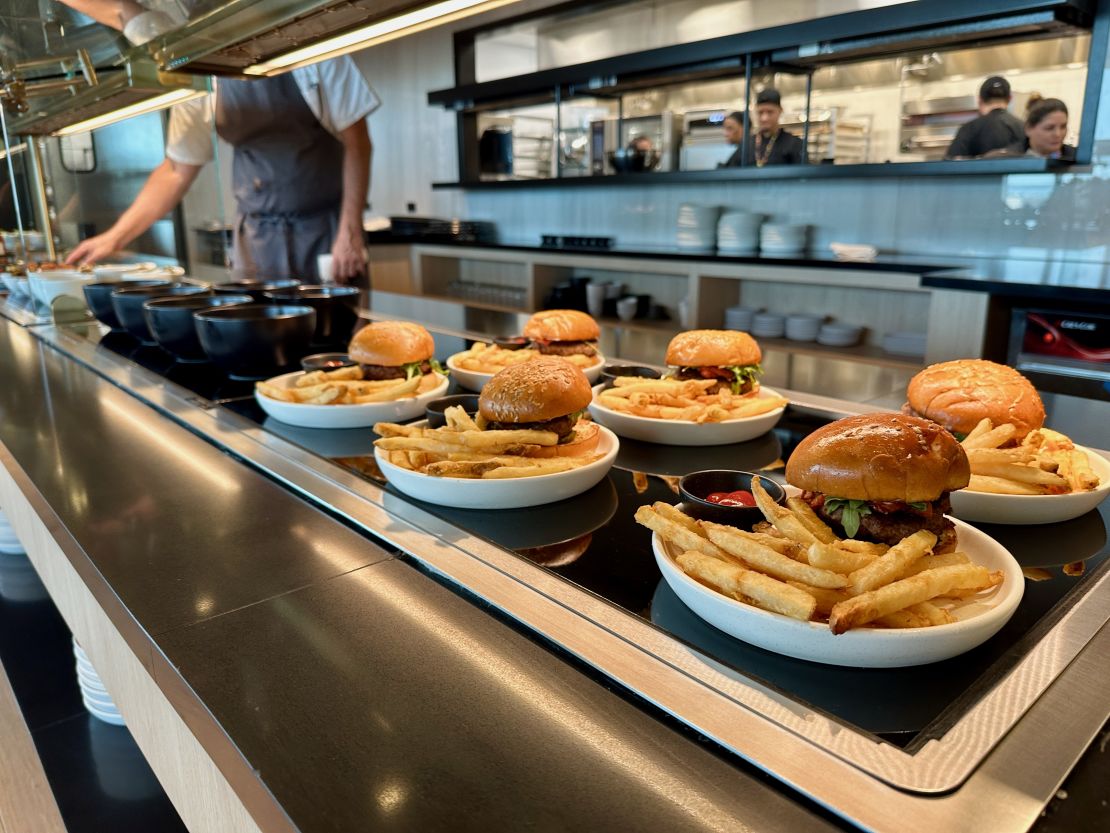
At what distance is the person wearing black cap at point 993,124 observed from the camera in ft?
14.0

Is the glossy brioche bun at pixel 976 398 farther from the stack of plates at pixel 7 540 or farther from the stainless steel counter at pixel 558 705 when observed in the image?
the stack of plates at pixel 7 540

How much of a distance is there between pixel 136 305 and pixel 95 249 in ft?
5.24

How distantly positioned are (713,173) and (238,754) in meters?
4.97

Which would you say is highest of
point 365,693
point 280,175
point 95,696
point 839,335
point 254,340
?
point 280,175

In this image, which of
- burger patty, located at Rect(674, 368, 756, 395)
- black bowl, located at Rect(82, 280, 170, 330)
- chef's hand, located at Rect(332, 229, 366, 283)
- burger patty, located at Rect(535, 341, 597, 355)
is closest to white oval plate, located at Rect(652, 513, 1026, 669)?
burger patty, located at Rect(674, 368, 756, 395)

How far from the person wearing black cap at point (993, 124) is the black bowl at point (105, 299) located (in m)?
4.00

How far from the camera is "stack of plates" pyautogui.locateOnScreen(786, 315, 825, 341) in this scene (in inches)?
196

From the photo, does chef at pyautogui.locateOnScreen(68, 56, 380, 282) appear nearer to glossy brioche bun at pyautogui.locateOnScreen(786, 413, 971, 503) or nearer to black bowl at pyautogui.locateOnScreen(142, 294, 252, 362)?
black bowl at pyautogui.locateOnScreen(142, 294, 252, 362)

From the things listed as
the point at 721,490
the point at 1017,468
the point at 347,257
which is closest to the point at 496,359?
the point at 721,490

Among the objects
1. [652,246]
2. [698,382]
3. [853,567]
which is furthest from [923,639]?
[652,246]

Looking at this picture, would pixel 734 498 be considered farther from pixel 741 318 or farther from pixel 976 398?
pixel 741 318

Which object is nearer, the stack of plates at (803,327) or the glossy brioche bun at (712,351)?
the glossy brioche bun at (712,351)

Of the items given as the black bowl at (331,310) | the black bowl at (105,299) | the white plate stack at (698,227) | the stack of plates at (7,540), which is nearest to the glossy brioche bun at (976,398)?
the black bowl at (331,310)

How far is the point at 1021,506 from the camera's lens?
3.23 ft
